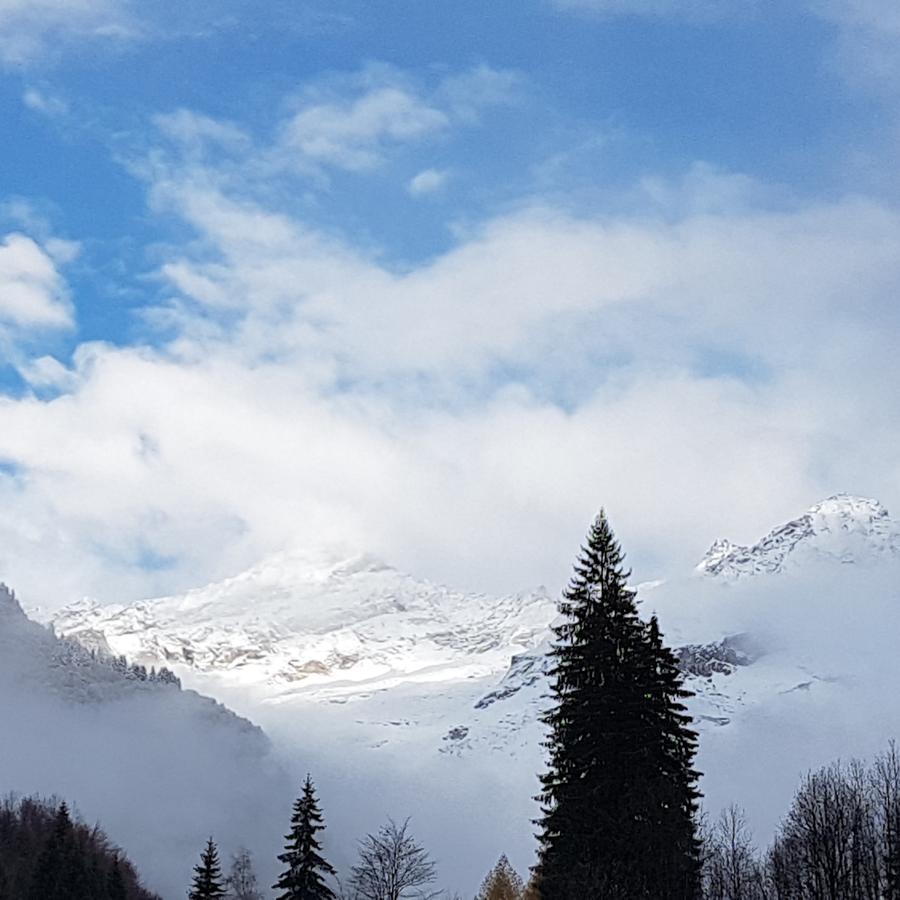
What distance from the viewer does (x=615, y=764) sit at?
127ft

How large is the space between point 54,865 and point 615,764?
62.8 meters

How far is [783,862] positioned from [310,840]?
23218 millimetres

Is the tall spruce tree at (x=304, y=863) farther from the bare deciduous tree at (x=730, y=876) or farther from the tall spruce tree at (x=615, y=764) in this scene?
the tall spruce tree at (x=615, y=764)

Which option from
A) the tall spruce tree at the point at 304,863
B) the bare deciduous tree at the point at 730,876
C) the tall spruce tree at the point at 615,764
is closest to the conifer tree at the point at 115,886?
the bare deciduous tree at the point at 730,876

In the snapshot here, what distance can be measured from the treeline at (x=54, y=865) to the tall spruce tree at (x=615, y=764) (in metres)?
58.8

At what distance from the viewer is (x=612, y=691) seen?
129ft

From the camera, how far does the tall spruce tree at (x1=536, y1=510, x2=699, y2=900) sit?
37.5 meters

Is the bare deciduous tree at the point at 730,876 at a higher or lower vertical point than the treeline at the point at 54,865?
lower

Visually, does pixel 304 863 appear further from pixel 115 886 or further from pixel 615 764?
pixel 115 886

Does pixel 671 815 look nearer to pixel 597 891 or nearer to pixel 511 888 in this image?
pixel 597 891

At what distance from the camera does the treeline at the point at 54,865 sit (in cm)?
8994

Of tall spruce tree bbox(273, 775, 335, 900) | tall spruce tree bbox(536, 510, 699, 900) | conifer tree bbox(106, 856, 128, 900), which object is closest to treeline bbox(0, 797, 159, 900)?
conifer tree bbox(106, 856, 128, 900)

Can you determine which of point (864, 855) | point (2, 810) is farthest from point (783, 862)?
point (2, 810)

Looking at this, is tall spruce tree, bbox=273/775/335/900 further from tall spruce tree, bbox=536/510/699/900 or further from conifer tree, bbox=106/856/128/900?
conifer tree, bbox=106/856/128/900
